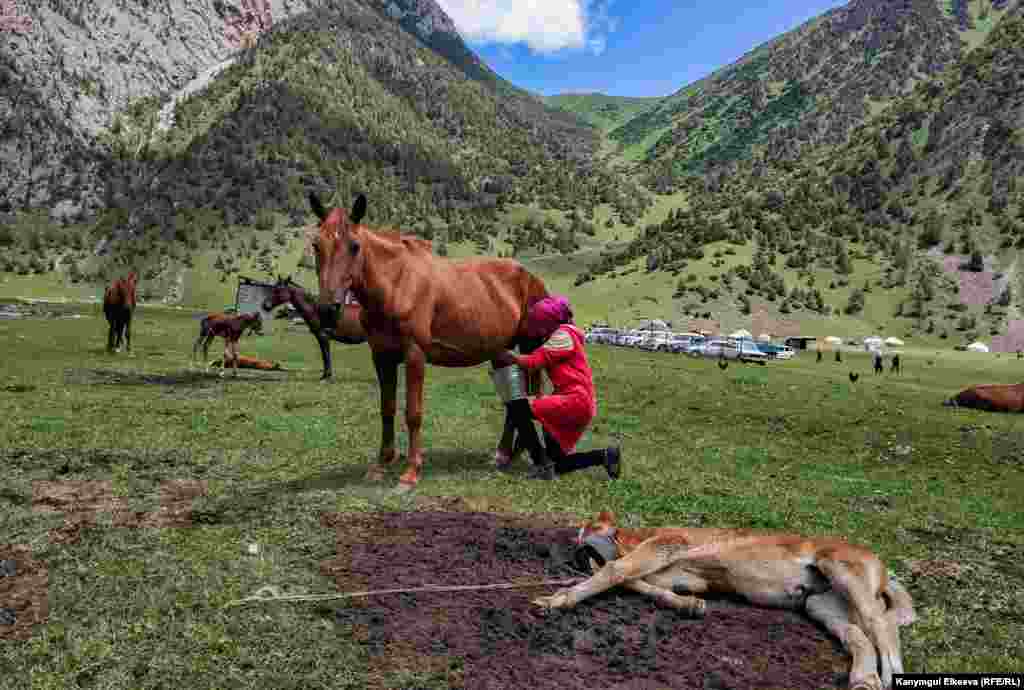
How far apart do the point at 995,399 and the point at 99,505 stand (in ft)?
90.2

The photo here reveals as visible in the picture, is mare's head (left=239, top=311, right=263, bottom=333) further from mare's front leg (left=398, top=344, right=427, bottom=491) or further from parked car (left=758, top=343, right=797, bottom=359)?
parked car (left=758, top=343, right=797, bottom=359)

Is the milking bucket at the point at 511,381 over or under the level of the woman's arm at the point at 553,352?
under

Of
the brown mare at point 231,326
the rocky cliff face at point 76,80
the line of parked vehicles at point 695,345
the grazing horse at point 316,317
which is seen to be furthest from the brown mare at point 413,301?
the rocky cliff face at point 76,80

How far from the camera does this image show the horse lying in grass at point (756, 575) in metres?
5.56

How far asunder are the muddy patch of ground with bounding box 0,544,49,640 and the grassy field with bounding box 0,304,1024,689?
11 cm

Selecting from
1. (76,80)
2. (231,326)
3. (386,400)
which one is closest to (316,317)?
(231,326)

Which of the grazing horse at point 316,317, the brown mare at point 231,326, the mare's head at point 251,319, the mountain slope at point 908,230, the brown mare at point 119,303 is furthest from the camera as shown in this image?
the mountain slope at point 908,230

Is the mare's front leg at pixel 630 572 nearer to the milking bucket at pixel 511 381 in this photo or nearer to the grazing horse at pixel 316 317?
the milking bucket at pixel 511 381

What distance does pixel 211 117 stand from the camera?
138 m

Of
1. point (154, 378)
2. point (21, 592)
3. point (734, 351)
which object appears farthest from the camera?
point (734, 351)

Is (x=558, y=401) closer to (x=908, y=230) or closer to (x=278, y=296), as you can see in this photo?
(x=278, y=296)

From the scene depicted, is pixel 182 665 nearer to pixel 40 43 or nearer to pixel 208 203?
pixel 208 203

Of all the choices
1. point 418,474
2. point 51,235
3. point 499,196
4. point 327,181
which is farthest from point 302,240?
point 418,474

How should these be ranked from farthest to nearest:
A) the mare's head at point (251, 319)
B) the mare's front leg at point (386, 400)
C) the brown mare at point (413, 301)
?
the mare's head at point (251, 319) → the mare's front leg at point (386, 400) → the brown mare at point (413, 301)
